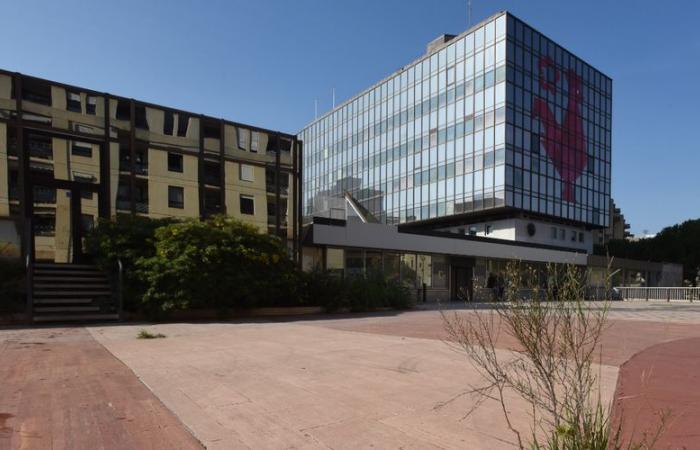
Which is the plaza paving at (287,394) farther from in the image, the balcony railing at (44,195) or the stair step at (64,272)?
the balcony railing at (44,195)

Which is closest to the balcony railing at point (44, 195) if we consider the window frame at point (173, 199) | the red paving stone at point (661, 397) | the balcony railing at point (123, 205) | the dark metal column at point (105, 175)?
the dark metal column at point (105, 175)

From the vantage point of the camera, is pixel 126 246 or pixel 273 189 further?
pixel 273 189

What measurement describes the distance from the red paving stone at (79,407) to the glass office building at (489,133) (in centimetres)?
3629

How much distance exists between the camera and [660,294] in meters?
34.7

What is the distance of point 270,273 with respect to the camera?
14641 millimetres

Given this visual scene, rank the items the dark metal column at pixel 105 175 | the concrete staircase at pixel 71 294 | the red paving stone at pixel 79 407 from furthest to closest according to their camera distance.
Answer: the dark metal column at pixel 105 175, the concrete staircase at pixel 71 294, the red paving stone at pixel 79 407

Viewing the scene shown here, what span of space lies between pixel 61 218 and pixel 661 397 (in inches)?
663

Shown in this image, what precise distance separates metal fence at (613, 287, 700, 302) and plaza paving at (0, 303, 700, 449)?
2853cm

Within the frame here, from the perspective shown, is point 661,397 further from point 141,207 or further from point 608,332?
point 141,207

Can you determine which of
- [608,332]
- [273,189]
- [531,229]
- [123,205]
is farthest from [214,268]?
[531,229]

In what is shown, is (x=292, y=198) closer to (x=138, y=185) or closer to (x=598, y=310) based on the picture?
(x=138, y=185)

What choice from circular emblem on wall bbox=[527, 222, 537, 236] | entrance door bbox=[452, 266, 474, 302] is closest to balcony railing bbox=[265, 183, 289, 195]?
entrance door bbox=[452, 266, 474, 302]

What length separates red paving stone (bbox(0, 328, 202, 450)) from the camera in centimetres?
358

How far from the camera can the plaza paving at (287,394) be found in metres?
3.70
